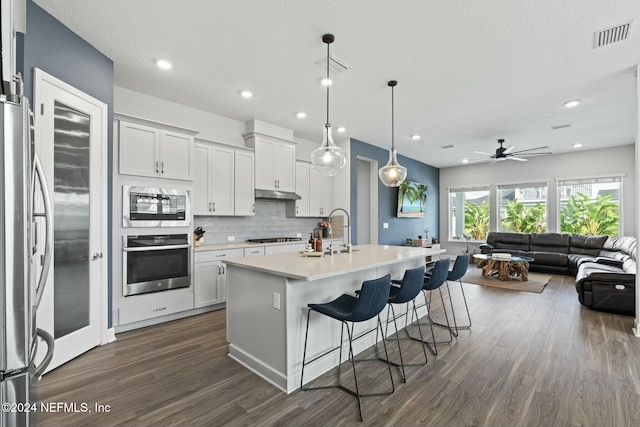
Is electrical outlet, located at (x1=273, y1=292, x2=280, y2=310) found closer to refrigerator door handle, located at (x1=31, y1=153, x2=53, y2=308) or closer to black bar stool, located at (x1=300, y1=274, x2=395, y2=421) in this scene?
black bar stool, located at (x1=300, y1=274, x2=395, y2=421)

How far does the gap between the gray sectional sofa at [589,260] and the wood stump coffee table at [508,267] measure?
81cm

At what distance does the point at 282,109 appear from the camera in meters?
4.48

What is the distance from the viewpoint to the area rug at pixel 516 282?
210 inches

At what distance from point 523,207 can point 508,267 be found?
2.84 metres

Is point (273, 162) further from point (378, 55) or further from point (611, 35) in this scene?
point (611, 35)

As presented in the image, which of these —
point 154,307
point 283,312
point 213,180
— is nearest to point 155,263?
point 154,307

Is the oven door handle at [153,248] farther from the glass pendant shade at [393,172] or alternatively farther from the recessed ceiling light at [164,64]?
the glass pendant shade at [393,172]

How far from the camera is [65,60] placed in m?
2.63

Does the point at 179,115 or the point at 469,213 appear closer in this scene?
the point at 179,115

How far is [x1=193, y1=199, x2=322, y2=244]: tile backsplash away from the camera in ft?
15.1

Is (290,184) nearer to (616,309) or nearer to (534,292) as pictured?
(534,292)

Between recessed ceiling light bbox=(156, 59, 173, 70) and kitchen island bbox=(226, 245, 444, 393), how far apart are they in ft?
7.23

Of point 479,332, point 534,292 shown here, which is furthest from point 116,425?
point 534,292

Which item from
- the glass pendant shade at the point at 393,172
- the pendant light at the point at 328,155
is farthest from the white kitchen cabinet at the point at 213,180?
the glass pendant shade at the point at 393,172
